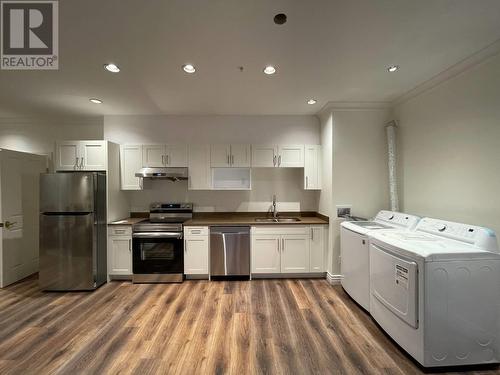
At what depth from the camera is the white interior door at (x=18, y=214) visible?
303 centimetres

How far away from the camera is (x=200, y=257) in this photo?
127 inches

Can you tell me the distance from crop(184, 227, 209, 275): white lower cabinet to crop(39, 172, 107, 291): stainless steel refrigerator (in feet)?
4.12

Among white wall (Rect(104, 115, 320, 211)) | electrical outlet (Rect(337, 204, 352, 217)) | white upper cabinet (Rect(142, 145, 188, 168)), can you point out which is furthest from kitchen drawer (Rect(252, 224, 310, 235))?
white upper cabinet (Rect(142, 145, 188, 168))

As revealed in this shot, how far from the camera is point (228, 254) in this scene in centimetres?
322

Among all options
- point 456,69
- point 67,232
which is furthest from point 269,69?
point 67,232

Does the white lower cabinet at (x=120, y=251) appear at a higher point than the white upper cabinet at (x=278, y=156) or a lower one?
lower

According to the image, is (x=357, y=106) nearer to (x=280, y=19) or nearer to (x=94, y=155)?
(x=280, y=19)

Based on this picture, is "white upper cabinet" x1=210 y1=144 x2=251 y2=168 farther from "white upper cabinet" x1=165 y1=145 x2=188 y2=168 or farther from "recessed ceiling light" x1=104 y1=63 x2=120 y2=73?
"recessed ceiling light" x1=104 y1=63 x2=120 y2=73

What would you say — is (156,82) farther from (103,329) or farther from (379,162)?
(379,162)

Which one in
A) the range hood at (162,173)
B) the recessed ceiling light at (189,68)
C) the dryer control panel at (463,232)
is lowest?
the dryer control panel at (463,232)

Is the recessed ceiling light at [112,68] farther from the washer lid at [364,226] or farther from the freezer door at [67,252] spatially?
the washer lid at [364,226]

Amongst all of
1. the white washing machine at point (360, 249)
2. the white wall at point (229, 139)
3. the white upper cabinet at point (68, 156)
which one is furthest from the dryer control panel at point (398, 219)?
the white upper cabinet at point (68, 156)

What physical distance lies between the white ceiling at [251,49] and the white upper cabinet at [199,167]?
2.59 ft

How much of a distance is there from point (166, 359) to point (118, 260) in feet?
6.50
